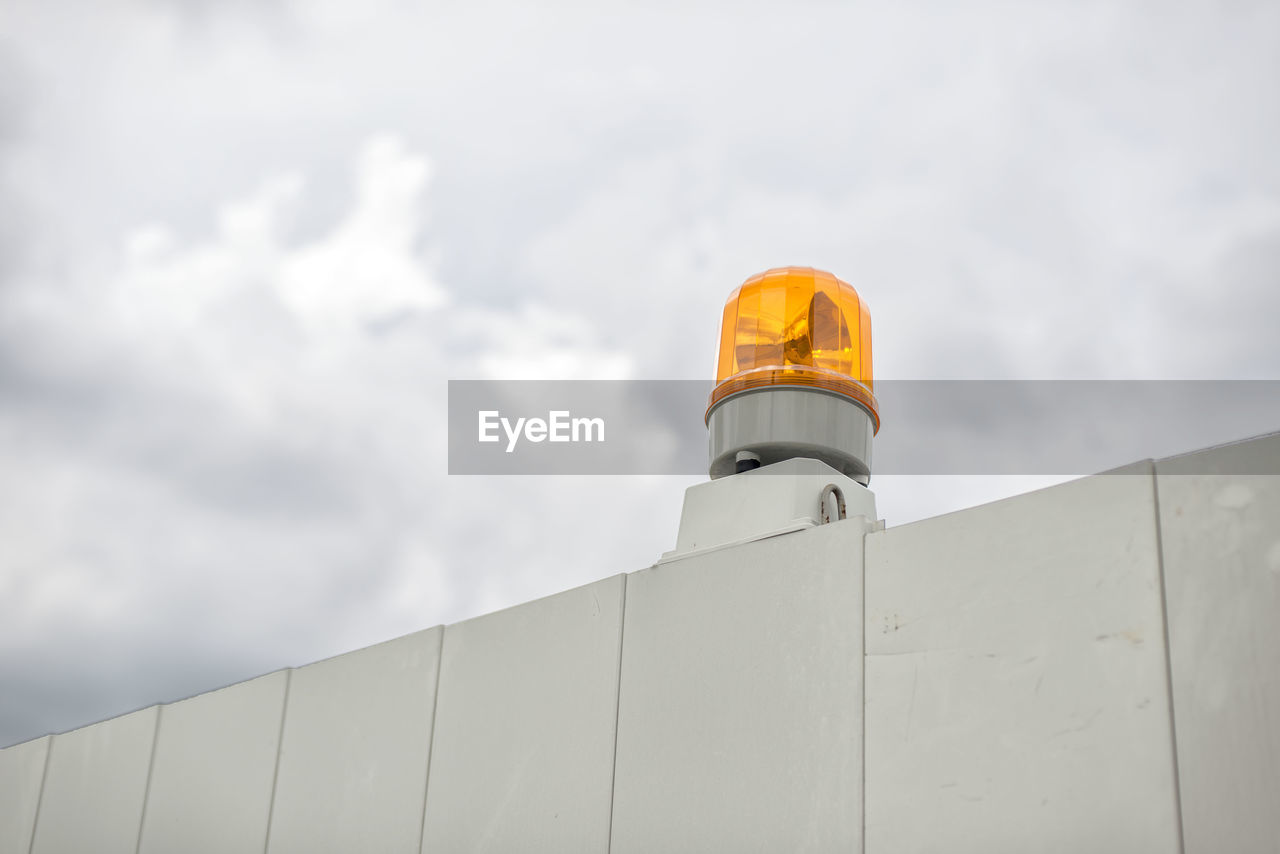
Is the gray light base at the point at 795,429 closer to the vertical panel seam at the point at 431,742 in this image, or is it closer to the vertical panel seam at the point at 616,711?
the vertical panel seam at the point at 616,711

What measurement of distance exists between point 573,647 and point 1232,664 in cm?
261

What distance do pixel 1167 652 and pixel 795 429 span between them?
2163mm

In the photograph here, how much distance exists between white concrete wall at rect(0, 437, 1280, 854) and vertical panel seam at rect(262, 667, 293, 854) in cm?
9

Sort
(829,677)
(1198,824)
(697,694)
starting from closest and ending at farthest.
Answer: (1198,824), (829,677), (697,694)

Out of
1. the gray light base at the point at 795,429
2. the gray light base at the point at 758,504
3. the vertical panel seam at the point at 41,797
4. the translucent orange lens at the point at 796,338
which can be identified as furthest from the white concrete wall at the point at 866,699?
the vertical panel seam at the point at 41,797

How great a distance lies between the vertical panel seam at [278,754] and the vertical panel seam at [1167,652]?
4.69 meters

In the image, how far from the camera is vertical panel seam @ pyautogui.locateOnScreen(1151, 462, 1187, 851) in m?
2.80

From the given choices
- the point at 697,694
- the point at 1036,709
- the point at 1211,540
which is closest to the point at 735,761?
the point at 697,694

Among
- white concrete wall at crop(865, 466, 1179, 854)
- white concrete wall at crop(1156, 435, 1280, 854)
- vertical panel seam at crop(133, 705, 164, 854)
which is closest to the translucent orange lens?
white concrete wall at crop(865, 466, 1179, 854)

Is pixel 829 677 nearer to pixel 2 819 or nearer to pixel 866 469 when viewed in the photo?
pixel 866 469

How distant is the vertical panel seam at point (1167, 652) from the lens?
2803mm

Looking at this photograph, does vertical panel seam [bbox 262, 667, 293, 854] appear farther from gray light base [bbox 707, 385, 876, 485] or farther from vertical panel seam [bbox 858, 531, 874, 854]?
vertical panel seam [bbox 858, 531, 874, 854]

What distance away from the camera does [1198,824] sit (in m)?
2.75

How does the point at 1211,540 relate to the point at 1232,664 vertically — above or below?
above
